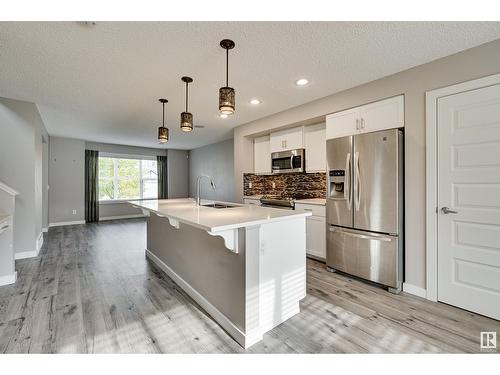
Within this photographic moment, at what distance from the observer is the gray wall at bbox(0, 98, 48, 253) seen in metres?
3.46

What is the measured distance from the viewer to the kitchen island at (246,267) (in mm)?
1708

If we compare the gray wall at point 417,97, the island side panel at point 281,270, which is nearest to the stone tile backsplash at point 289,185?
the gray wall at point 417,97

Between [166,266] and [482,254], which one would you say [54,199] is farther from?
[482,254]

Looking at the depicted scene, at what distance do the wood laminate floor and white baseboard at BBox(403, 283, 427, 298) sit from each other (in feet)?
0.25

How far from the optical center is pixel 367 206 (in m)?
2.74

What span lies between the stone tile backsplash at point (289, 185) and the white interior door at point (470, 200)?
195 centimetres

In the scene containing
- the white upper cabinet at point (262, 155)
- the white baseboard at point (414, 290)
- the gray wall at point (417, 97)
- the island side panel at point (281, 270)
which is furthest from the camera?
the white upper cabinet at point (262, 155)

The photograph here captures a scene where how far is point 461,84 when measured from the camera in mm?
2188

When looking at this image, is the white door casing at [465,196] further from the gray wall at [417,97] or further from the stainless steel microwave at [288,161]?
the stainless steel microwave at [288,161]

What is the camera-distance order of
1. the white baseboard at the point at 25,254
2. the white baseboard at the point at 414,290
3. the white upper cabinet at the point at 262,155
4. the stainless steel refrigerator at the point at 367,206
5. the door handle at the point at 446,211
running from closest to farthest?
1. the door handle at the point at 446,211
2. the white baseboard at the point at 414,290
3. the stainless steel refrigerator at the point at 367,206
4. the white baseboard at the point at 25,254
5. the white upper cabinet at the point at 262,155

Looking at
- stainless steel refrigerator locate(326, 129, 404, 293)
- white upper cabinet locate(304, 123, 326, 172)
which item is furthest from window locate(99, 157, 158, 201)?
stainless steel refrigerator locate(326, 129, 404, 293)

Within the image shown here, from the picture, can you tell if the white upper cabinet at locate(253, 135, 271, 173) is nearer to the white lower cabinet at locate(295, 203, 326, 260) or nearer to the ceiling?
the ceiling

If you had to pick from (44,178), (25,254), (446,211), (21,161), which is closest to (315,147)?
(446,211)
